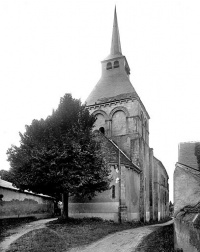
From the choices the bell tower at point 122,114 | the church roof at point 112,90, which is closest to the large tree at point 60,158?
the bell tower at point 122,114

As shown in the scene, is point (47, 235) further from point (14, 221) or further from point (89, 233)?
point (14, 221)

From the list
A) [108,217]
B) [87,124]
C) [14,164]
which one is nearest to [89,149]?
[87,124]

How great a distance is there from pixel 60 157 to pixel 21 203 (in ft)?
20.6

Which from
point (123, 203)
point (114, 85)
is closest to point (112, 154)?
point (123, 203)

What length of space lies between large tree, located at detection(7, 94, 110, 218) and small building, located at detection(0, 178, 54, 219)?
1.69 metres

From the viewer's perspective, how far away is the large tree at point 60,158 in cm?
1756

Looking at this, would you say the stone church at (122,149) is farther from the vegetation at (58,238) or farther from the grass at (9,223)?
the vegetation at (58,238)

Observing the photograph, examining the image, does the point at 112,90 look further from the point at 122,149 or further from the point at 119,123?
the point at 122,149

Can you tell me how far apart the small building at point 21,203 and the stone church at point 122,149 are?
9.38 feet

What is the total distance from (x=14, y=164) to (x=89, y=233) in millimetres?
7512

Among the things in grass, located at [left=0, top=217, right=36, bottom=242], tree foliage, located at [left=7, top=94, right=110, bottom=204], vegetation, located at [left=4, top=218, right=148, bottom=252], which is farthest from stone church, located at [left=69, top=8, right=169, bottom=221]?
vegetation, located at [left=4, top=218, right=148, bottom=252]

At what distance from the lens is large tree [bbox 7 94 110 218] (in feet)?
57.6

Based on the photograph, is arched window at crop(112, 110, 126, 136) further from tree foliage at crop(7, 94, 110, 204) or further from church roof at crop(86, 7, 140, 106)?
tree foliage at crop(7, 94, 110, 204)

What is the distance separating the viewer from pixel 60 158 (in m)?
17.6
